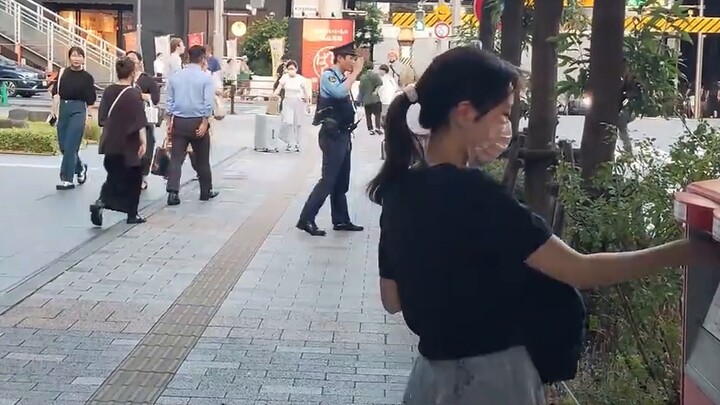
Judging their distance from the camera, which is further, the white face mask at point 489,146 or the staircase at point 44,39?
the staircase at point 44,39

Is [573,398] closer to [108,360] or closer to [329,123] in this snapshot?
[108,360]

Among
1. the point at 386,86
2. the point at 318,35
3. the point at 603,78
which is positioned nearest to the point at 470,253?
the point at 603,78

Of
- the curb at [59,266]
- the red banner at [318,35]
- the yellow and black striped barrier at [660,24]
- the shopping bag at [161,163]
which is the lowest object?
the curb at [59,266]

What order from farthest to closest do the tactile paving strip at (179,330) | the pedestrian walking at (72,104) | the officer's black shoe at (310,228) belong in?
the pedestrian walking at (72,104) → the officer's black shoe at (310,228) → the tactile paving strip at (179,330)

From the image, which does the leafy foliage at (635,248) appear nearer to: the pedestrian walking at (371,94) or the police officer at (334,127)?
the police officer at (334,127)

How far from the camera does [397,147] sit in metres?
2.91

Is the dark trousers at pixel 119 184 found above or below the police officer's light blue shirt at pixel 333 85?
below

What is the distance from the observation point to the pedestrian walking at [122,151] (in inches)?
423

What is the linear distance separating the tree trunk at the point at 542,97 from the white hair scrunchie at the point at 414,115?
4338 mm

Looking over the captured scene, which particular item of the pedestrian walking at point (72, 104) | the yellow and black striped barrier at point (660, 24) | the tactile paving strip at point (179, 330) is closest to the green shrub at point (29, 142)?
the pedestrian walking at point (72, 104)

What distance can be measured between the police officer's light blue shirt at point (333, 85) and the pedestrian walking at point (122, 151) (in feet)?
5.85

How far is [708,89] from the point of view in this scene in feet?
153

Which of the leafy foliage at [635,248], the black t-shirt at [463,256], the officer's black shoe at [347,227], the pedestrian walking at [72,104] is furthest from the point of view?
the pedestrian walking at [72,104]

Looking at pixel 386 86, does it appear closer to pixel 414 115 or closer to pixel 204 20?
pixel 414 115
